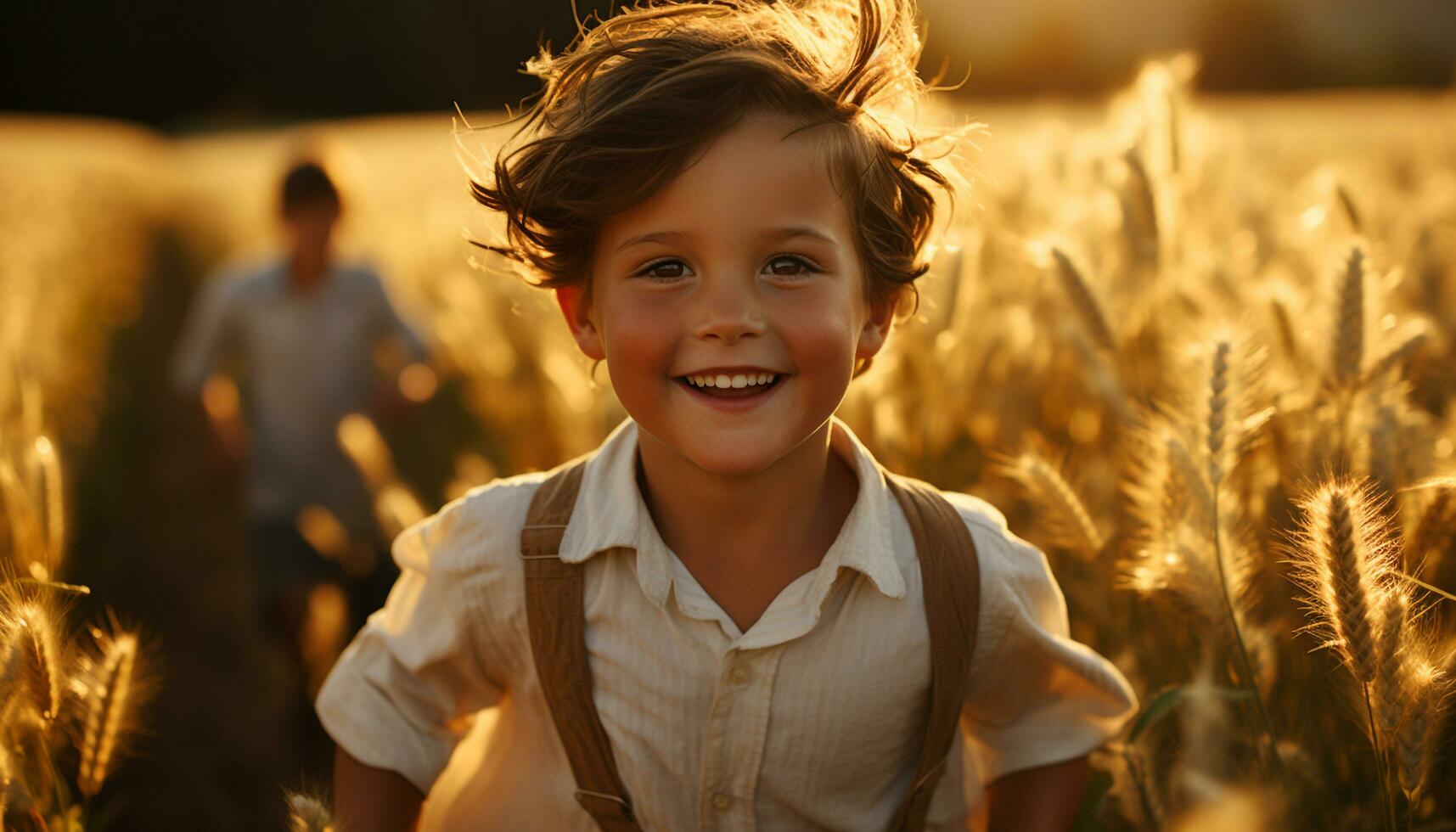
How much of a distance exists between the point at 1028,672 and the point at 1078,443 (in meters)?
1.32

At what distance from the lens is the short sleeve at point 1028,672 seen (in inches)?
66.8

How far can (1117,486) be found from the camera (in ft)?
8.38

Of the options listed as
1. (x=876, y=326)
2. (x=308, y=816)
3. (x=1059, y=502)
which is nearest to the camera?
(x=308, y=816)

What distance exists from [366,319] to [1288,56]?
Answer: 3150cm

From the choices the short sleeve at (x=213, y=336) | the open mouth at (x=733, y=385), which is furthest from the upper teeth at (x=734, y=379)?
the short sleeve at (x=213, y=336)

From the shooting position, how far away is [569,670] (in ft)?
5.41

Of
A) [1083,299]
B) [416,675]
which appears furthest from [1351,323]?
[416,675]

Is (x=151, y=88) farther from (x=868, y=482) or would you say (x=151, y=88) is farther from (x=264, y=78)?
(x=868, y=482)

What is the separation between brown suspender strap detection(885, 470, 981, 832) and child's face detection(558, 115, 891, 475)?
9.7 inches

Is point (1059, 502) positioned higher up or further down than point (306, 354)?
further down

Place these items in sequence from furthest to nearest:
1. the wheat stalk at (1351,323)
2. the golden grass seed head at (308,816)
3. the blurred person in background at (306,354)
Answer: the blurred person in background at (306,354) < the wheat stalk at (1351,323) < the golden grass seed head at (308,816)

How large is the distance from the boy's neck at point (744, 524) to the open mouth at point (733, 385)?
5.7 inches

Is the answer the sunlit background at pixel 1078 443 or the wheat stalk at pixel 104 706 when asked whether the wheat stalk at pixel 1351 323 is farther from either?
the wheat stalk at pixel 104 706

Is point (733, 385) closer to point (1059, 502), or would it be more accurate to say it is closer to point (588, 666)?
point (588, 666)
